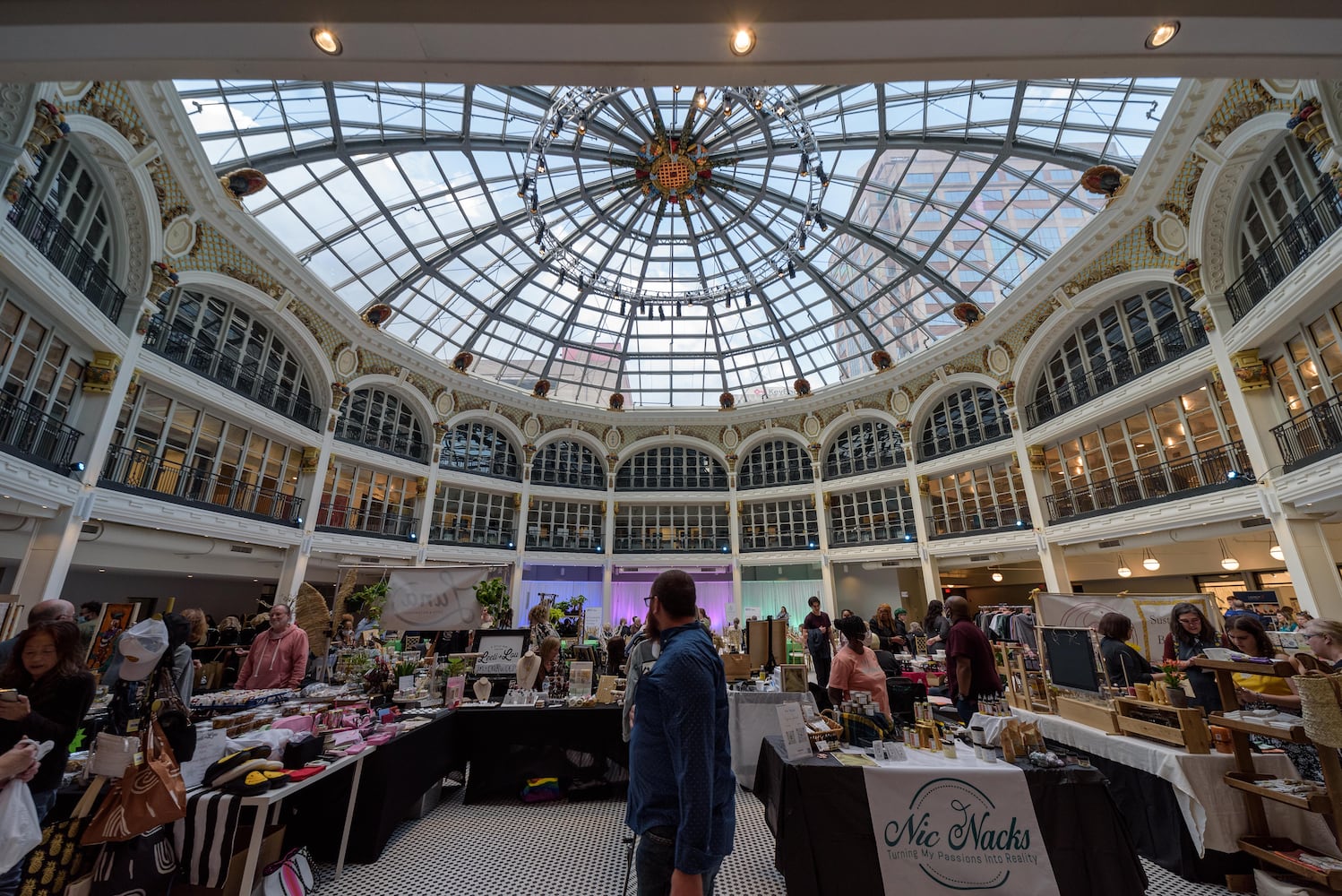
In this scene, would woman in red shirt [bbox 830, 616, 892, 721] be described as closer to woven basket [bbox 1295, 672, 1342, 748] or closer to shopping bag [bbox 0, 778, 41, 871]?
woven basket [bbox 1295, 672, 1342, 748]

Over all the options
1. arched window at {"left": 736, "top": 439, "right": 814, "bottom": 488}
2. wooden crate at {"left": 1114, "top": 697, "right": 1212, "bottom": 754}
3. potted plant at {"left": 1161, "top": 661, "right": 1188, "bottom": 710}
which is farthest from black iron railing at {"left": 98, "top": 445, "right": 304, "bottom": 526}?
arched window at {"left": 736, "top": 439, "right": 814, "bottom": 488}

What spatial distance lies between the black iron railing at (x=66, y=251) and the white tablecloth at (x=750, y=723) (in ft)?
40.5

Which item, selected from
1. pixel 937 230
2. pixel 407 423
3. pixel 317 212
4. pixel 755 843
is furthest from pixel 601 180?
pixel 755 843

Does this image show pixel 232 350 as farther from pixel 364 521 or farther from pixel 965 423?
pixel 965 423

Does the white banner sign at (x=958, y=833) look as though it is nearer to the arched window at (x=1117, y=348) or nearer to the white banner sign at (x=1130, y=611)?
the white banner sign at (x=1130, y=611)

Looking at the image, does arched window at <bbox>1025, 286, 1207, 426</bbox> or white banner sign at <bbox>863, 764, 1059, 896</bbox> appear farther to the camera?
arched window at <bbox>1025, 286, 1207, 426</bbox>

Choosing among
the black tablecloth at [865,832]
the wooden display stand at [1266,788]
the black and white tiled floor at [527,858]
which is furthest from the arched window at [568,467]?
the wooden display stand at [1266,788]

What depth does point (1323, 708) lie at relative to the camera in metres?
3.36

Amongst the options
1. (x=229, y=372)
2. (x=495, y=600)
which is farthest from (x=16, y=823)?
(x=229, y=372)

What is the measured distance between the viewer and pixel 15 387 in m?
8.59

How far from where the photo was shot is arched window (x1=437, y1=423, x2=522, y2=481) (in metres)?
21.1

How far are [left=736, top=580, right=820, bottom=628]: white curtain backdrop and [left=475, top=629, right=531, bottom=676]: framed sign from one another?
1608 cm

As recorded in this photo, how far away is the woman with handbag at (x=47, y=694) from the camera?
2.77 metres

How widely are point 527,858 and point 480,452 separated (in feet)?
61.5
